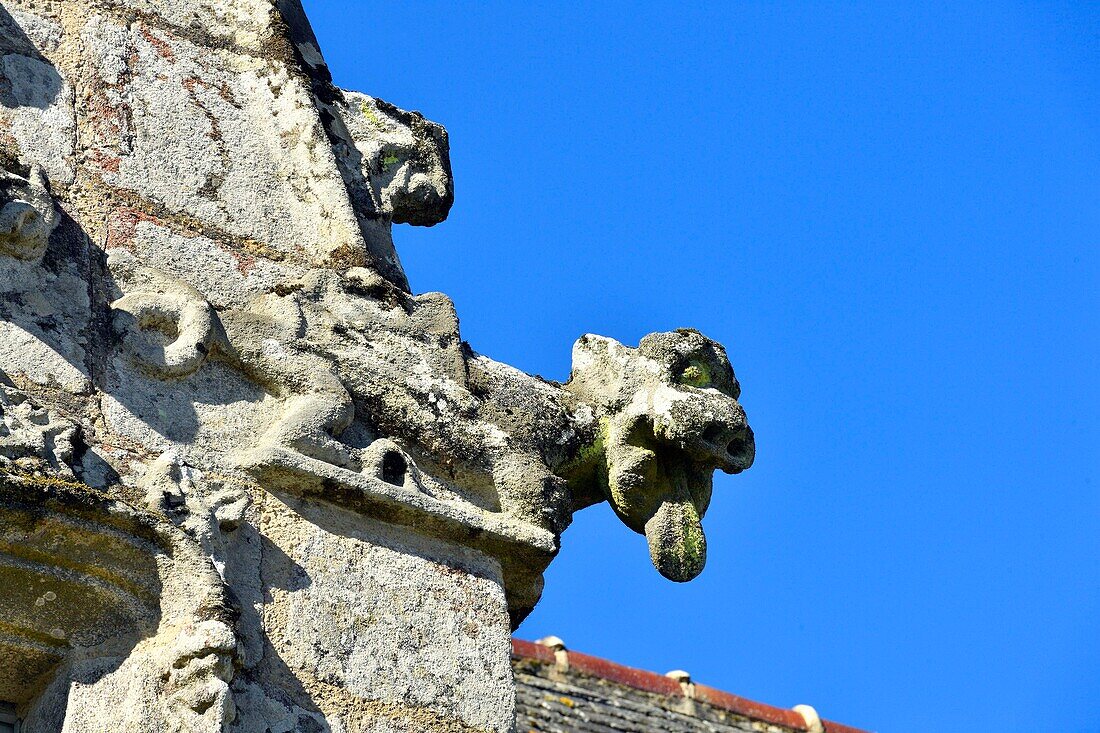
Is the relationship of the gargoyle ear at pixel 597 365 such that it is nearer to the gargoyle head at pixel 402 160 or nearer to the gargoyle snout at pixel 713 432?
the gargoyle snout at pixel 713 432

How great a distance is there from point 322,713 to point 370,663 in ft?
0.58

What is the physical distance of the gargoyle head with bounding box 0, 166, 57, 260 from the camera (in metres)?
3.51

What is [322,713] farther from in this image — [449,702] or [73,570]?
[73,570]

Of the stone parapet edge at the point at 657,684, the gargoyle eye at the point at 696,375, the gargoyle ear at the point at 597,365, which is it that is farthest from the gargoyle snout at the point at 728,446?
the stone parapet edge at the point at 657,684

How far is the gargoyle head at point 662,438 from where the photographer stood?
13.7 ft

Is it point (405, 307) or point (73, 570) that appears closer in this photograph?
point (73, 570)

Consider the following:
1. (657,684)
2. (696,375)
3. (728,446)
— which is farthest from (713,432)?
(657,684)

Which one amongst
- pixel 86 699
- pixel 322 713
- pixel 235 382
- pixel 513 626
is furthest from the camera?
pixel 513 626

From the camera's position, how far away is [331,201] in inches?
169

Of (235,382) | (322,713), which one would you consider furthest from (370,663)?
(235,382)

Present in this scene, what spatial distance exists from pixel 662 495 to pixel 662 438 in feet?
0.46

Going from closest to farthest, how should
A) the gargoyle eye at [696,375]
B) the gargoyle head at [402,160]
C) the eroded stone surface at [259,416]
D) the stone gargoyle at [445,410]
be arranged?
the eroded stone surface at [259,416] → the stone gargoyle at [445,410] → the gargoyle eye at [696,375] → the gargoyle head at [402,160]

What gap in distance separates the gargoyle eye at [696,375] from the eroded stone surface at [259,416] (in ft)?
0.05

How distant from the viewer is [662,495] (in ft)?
13.9
